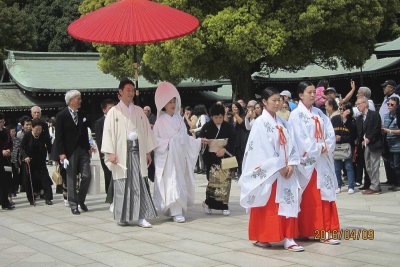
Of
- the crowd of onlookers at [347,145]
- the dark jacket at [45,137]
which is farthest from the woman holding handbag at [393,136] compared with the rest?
the dark jacket at [45,137]

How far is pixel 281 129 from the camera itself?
627 centimetres

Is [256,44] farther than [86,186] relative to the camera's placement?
Yes

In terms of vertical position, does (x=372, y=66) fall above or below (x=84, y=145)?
above

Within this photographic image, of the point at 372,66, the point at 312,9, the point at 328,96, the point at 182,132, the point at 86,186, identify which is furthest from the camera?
the point at 372,66

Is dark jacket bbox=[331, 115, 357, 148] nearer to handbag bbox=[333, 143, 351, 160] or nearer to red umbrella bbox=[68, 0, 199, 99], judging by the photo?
handbag bbox=[333, 143, 351, 160]

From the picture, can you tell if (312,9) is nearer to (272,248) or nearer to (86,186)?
(86,186)

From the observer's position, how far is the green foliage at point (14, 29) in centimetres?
3869

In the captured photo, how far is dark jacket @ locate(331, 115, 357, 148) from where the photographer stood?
1058 cm

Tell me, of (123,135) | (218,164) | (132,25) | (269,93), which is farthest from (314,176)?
(132,25)

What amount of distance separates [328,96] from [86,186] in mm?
4920

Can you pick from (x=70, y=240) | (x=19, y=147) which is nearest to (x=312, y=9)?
(x=19, y=147)

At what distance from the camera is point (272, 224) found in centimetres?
612

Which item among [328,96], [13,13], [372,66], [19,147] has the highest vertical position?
[13,13]

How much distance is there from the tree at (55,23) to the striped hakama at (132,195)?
3662 centimetres
